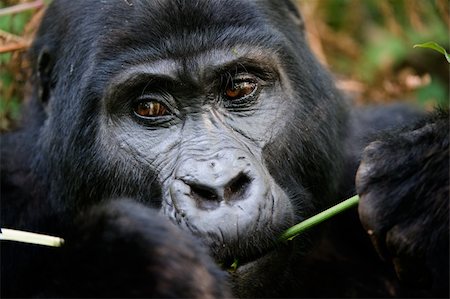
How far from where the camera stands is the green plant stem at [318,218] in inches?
122

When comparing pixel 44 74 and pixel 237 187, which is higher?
pixel 44 74

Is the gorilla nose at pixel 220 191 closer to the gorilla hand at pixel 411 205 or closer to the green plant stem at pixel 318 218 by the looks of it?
the green plant stem at pixel 318 218

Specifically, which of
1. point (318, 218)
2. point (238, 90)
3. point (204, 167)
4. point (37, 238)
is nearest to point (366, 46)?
point (238, 90)

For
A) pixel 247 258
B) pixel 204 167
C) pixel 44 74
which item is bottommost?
pixel 247 258

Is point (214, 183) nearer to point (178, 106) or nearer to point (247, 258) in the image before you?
point (247, 258)

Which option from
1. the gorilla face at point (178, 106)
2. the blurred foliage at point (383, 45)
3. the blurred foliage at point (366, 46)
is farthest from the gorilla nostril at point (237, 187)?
the blurred foliage at point (383, 45)

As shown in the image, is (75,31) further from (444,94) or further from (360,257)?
(444,94)

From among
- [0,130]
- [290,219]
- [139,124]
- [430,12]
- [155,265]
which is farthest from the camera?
[430,12]

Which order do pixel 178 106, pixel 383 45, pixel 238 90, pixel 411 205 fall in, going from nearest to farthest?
pixel 411 205 < pixel 178 106 < pixel 238 90 < pixel 383 45

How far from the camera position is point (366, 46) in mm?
7859

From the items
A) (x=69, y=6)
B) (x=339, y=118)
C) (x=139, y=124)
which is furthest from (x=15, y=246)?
(x=339, y=118)

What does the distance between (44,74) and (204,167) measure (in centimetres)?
147

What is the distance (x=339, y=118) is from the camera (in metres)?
4.33

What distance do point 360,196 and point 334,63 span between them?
446 cm
